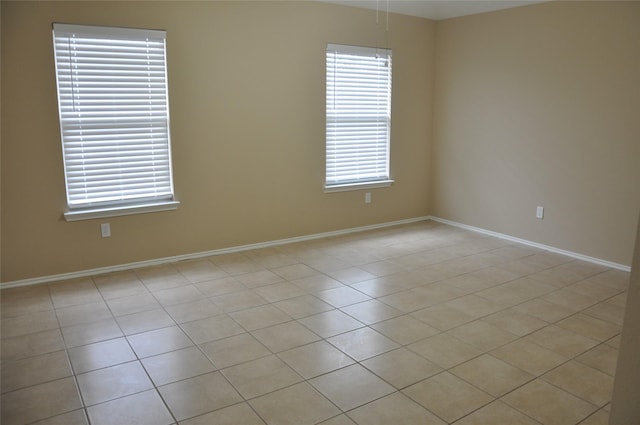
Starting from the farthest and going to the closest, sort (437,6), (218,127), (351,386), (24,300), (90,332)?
(437,6)
(218,127)
(24,300)
(90,332)
(351,386)

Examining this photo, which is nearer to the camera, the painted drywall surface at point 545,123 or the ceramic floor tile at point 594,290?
the ceramic floor tile at point 594,290

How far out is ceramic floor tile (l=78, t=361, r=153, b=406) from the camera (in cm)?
244

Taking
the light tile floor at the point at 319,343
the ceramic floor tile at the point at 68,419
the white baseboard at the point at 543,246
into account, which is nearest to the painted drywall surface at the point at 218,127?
the light tile floor at the point at 319,343

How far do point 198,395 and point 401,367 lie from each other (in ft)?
3.53

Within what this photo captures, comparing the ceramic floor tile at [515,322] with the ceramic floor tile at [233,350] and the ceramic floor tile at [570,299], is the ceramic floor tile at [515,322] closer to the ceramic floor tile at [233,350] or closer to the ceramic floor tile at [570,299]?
the ceramic floor tile at [570,299]

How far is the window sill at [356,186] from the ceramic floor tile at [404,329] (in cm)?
219

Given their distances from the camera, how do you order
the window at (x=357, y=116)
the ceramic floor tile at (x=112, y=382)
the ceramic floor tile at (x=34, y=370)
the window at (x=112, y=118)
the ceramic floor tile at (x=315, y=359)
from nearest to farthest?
the ceramic floor tile at (x=112, y=382) < the ceramic floor tile at (x=34, y=370) < the ceramic floor tile at (x=315, y=359) < the window at (x=112, y=118) < the window at (x=357, y=116)

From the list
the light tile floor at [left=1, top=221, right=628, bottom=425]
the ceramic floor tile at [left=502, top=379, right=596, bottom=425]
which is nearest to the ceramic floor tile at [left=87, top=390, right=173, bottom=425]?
the light tile floor at [left=1, top=221, right=628, bottom=425]

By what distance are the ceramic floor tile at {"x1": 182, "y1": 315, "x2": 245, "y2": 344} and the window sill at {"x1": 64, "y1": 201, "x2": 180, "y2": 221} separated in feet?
4.51

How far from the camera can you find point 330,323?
3256 mm

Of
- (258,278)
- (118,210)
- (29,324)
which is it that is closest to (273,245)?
(258,278)

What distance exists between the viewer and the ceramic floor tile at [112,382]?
244cm

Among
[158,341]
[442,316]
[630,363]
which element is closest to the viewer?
[630,363]

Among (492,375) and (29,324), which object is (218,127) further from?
(492,375)
